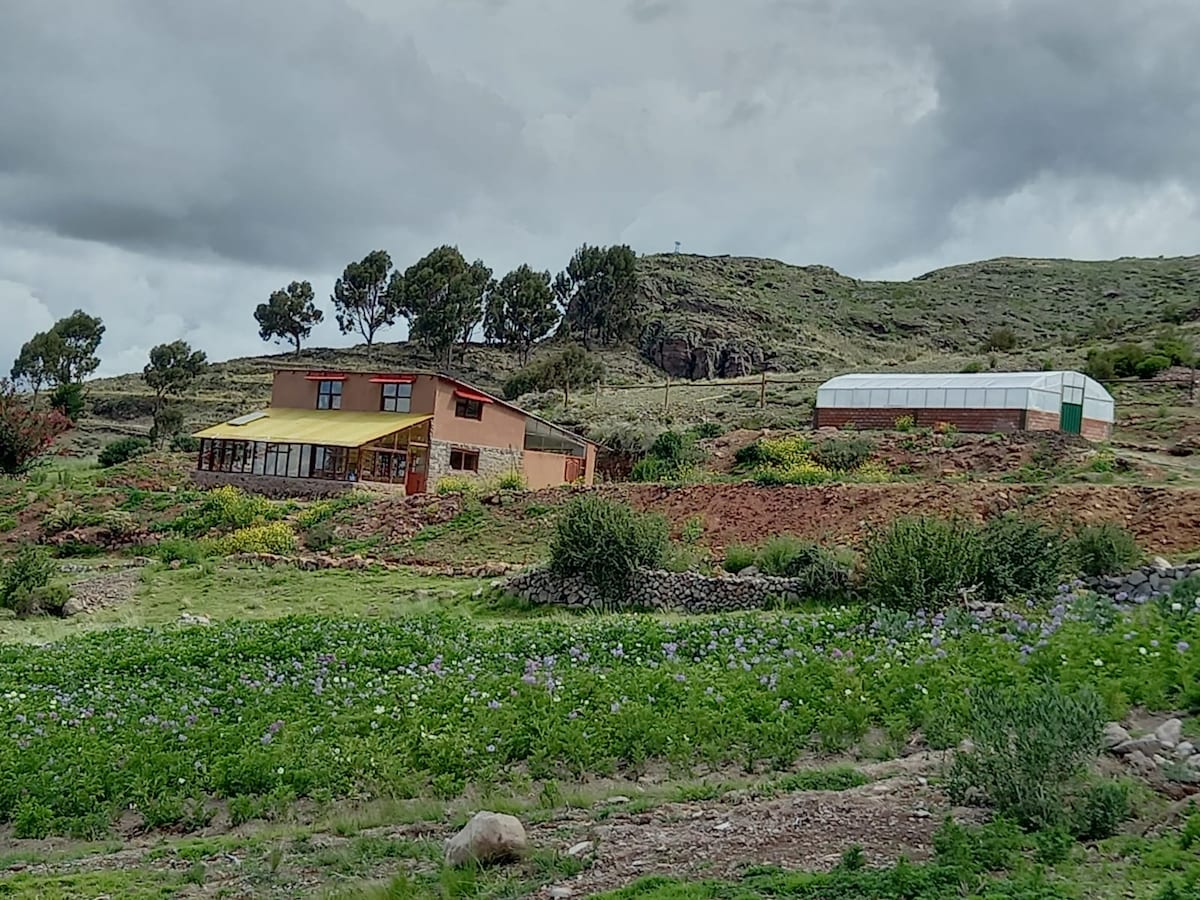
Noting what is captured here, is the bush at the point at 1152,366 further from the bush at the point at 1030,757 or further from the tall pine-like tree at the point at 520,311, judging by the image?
the tall pine-like tree at the point at 520,311

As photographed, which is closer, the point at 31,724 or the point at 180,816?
the point at 180,816

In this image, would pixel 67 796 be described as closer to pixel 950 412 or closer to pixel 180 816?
pixel 180 816

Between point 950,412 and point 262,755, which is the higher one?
point 950,412

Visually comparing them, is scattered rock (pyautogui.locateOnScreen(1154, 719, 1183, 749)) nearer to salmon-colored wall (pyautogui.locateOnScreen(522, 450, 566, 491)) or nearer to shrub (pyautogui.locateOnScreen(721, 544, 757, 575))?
shrub (pyautogui.locateOnScreen(721, 544, 757, 575))

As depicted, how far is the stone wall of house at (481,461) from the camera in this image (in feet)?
133

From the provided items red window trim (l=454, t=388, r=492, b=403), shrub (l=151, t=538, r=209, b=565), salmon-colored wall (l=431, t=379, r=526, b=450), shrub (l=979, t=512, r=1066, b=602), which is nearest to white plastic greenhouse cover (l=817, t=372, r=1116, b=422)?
salmon-colored wall (l=431, t=379, r=526, b=450)

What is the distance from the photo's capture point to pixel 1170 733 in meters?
7.26

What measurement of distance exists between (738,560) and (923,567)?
19.5 feet

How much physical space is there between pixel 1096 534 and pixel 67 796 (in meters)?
13.3

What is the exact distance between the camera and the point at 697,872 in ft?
18.6

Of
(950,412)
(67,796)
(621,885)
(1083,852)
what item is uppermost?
(950,412)

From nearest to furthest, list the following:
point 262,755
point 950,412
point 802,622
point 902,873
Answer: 1. point 902,873
2. point 262,755
3. point 802,622
4. point 950,412

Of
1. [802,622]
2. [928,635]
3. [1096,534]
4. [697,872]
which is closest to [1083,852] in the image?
[697,872]

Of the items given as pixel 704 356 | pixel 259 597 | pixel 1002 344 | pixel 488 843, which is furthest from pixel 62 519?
pixel 704 356
